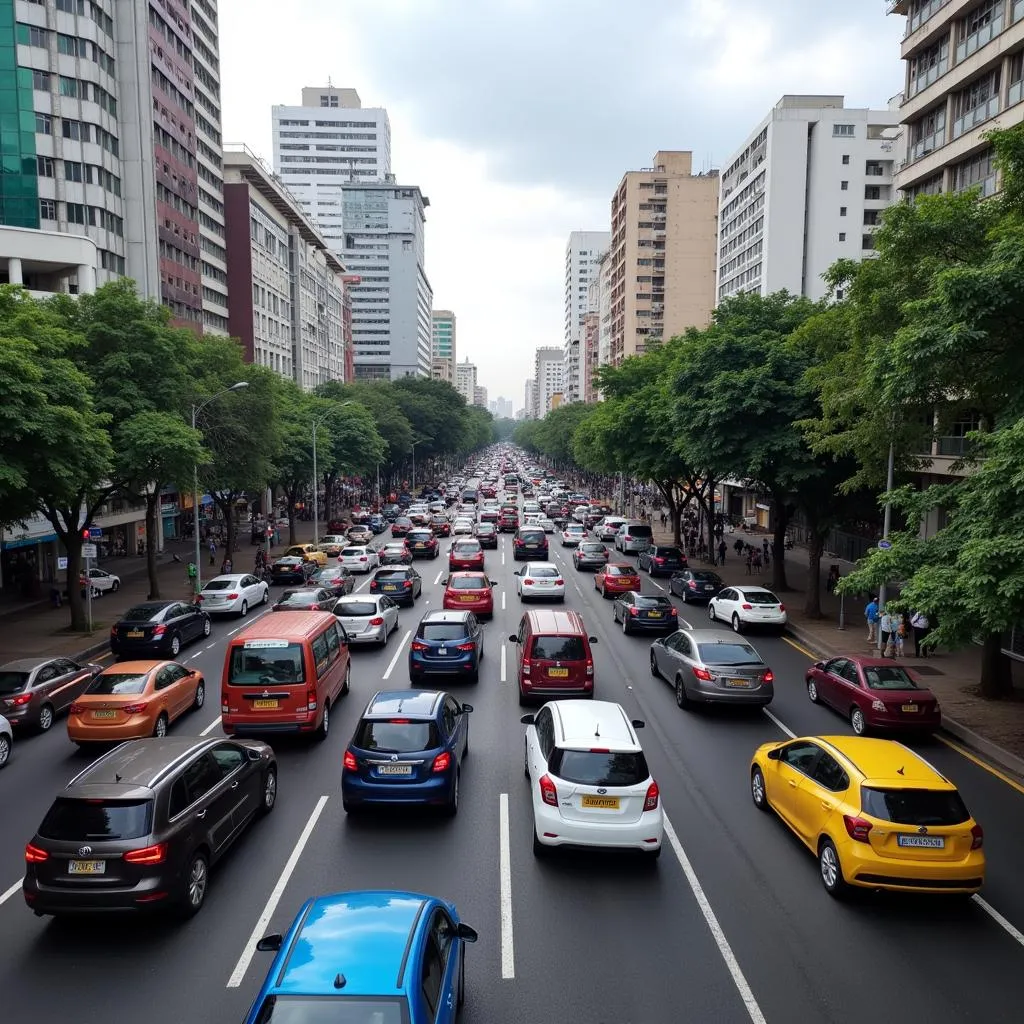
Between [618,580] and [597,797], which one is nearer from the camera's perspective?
[597,797]

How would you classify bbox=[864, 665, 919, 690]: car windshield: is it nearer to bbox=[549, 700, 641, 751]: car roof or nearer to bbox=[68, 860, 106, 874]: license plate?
bbox=[549, 700, 641, 751]: car roof

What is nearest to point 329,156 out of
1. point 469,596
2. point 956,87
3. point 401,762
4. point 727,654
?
point 956,87

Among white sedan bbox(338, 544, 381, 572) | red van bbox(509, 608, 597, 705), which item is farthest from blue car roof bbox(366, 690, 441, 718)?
white sedan bbox(338, 544, 381, 572)

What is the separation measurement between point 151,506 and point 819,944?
29.5 m

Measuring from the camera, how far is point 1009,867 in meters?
10.2

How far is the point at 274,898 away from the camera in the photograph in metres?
9.07

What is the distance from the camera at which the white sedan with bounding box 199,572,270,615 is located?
27641 millimetres

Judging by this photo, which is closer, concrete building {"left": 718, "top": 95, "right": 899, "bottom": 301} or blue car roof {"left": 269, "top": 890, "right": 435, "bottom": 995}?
blue car roof {"left": 269, "top": 890, "right": 435, "bottom": 995}

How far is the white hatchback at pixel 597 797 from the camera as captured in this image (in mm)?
9469

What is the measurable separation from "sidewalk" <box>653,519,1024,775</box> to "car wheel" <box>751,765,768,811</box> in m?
5.09

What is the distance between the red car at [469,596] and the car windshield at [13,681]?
1234 cm

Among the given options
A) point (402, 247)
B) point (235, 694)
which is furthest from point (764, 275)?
point (402, 247)

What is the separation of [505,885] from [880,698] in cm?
902

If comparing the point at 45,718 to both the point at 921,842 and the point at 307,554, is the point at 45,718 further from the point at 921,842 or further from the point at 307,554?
the point at 307,554
